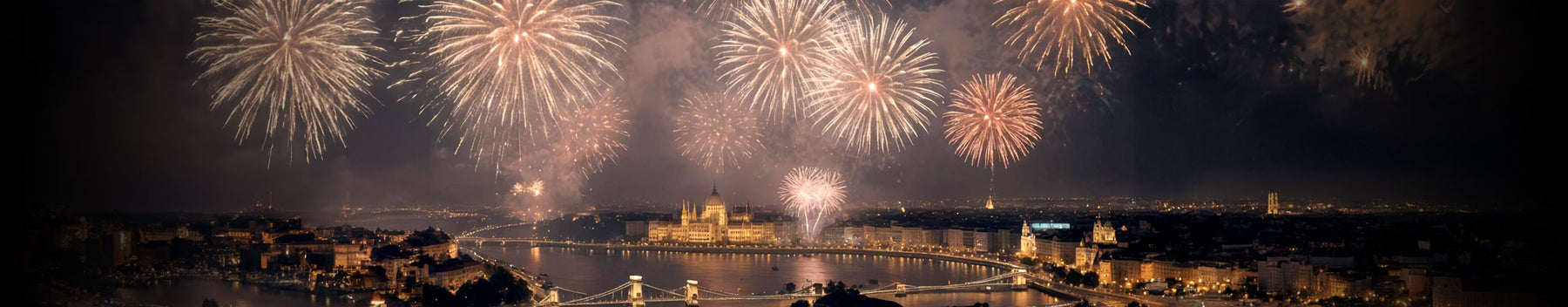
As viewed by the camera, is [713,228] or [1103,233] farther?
[713,228]

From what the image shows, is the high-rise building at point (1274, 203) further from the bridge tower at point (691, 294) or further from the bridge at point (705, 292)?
the bridge tower at point (691, 294)

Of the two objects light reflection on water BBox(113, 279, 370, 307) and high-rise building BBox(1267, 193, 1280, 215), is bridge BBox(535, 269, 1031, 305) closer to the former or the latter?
light reflection on water BBox(113, 279, 370, 307)

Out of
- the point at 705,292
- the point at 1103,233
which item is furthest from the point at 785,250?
the point at 705,292

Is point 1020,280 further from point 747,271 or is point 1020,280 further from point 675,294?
point 675,294

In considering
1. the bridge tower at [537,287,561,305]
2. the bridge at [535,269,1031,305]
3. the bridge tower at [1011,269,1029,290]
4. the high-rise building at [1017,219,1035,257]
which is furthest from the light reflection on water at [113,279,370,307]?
the high-rise building at [1017,219,1035,257]

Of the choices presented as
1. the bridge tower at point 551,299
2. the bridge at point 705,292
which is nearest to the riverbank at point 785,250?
the bridge at point 705,292

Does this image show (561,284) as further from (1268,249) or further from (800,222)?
(800,222)
